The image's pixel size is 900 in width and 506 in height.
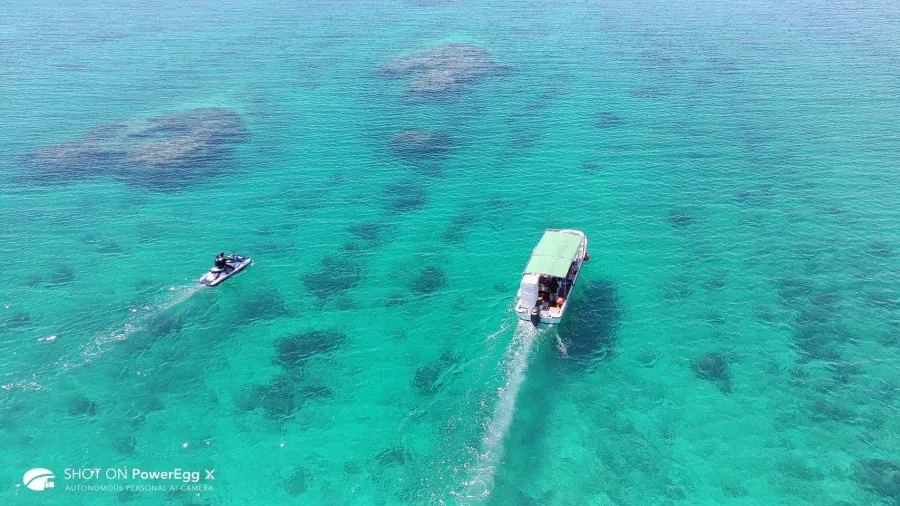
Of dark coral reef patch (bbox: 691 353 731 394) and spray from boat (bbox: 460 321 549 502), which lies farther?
dark coral reef patch (bbox: 691 353 731 394)

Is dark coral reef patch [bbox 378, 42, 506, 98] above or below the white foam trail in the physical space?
above

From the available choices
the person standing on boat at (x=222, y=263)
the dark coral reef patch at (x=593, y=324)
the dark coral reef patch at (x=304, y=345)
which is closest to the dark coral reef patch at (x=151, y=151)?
the person standing on boat at (x=222, y=263)

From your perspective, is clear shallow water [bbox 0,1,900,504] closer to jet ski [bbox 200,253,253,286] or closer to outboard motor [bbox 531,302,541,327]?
jet ski [bbox 200,253,253,286]

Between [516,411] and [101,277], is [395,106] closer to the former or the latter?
[101,277]

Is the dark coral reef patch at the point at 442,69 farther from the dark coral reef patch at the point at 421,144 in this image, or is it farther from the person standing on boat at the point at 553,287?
the person standing on boat at the point at 553,287

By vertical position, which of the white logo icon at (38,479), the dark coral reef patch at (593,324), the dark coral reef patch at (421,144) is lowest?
the white logo icon at (38,479)

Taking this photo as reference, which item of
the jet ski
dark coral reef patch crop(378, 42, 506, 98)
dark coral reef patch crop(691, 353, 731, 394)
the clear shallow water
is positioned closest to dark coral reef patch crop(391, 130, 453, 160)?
the clear shallow water

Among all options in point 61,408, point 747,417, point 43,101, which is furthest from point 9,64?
point 747,417
